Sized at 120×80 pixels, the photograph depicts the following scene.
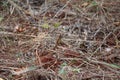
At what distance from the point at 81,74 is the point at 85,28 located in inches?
26.5

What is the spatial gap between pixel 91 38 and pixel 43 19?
21.7 inches

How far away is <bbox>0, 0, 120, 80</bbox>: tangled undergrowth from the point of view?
1988 mm

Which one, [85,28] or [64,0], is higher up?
[64,0]

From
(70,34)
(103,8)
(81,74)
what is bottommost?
(81,74)

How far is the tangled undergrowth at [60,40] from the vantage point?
199 cm

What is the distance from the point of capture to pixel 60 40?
2309 mm

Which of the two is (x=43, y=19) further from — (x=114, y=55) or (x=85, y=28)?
(x=114, y=55)

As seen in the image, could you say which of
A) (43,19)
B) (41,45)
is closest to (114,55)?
(41,45)

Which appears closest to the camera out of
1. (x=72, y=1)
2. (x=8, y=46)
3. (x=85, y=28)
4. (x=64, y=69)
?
(x=64, y=69)

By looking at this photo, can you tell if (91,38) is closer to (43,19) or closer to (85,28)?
(85,28)

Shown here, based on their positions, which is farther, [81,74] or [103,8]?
[103,8]

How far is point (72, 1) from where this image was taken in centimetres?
292

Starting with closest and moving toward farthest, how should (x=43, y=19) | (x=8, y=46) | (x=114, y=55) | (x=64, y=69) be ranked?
(x=64, y=69)
(x=114, y=55)
(x=8, y=46)
(x=43, y=19)

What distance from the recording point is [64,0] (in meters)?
2.95
